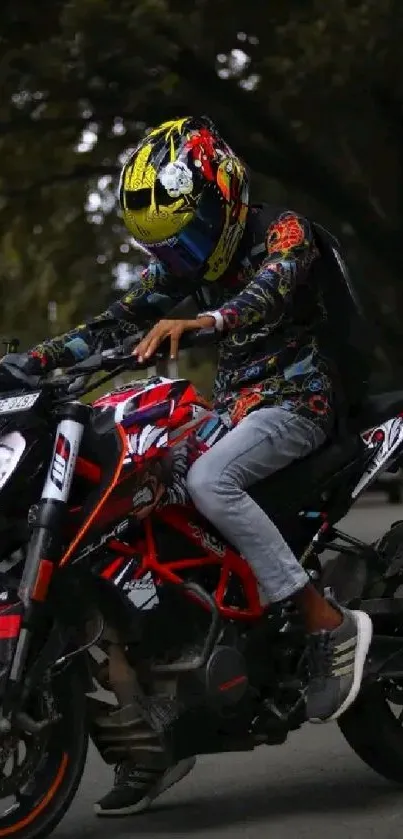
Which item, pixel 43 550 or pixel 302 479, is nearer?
pixel 43 550

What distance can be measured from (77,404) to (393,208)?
14.9 metres

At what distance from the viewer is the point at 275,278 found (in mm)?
4297

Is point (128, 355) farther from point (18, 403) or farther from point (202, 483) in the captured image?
point (202, 483)

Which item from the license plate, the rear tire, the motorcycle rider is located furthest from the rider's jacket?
the rear tire

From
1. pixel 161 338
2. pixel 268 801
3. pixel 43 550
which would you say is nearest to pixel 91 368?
pixel 161 338

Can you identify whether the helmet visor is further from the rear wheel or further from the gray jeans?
the rear wheel

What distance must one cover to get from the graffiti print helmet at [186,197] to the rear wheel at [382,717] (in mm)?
1170

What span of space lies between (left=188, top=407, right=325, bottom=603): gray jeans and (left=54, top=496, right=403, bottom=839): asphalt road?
0.68 meters

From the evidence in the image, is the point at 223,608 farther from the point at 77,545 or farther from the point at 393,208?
the point at 393,208

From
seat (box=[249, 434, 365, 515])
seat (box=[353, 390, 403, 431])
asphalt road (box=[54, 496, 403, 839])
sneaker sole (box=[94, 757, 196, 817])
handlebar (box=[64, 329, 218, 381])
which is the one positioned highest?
handlebar (box=[64, 329, 218, 381])

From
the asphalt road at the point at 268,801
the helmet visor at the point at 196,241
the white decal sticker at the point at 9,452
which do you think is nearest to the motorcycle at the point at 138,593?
the white decal sticker at the point at 9,452

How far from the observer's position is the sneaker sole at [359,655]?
14.8ft

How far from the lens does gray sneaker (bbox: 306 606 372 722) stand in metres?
4.53

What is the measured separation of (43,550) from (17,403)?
38 centimetres
